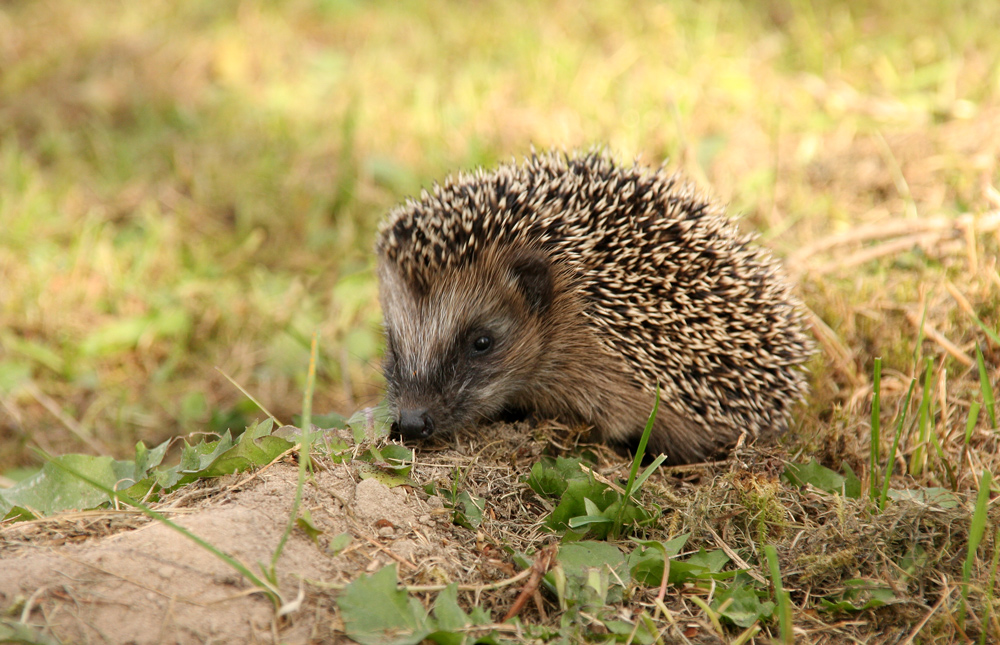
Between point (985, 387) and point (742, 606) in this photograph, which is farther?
point (985, 387)

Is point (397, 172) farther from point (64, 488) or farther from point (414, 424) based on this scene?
point (64, 488)

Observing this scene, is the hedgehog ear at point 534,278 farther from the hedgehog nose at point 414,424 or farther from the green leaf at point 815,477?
the green leaf at point 815,477

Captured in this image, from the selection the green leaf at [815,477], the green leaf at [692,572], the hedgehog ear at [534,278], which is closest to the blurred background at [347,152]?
the green leaf at [815,477]

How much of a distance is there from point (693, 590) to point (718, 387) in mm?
1248

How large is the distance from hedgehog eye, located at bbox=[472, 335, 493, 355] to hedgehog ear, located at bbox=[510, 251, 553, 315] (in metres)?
0.26

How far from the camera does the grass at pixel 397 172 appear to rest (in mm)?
4234

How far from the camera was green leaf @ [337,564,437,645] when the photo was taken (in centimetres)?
229

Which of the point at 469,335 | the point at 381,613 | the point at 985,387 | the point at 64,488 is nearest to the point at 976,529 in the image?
the point at 985,387

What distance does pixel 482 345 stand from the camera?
3.79 m

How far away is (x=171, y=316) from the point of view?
16.8 ft

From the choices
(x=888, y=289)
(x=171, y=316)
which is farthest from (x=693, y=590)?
(x=171, y=316)

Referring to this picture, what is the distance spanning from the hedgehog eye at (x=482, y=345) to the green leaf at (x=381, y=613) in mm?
1494

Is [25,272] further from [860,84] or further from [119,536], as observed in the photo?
[860,84]

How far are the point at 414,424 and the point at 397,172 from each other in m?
3.29
